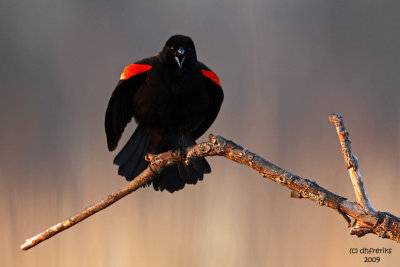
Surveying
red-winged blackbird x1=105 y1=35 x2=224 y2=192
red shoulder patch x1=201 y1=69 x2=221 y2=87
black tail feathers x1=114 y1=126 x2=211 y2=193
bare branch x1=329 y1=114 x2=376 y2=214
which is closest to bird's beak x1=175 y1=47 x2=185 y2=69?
red-winged blackbird x1=105 y1=35 x2=224 y2=192

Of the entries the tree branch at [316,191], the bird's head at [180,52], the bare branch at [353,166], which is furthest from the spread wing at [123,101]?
the bare branch at [353,166]

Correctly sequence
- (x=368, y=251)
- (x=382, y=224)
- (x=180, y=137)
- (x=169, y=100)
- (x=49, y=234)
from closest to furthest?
(x=382, y=224), (x=49, y=234), (x=368, y=251), (x=169, y=100), (x=180, y=137)

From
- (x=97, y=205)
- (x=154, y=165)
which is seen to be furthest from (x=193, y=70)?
(x=97, y=205)

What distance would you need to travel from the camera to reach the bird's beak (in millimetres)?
1598

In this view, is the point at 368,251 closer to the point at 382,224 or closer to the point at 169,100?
the point at 382,224

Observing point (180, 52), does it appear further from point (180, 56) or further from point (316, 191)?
point (316, 191)

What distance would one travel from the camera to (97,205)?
1321mm

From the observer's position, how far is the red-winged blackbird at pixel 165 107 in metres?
1.67

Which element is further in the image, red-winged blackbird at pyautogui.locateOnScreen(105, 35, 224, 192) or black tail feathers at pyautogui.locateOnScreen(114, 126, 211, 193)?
black tail feathers at pyautogui.locateOnScreen(114, 126, 211, 193)

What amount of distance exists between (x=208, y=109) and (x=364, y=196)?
0.87 metres

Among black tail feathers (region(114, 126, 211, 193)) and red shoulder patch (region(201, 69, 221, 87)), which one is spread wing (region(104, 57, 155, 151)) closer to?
black tail feathers (region(114, 126, 211, 193))

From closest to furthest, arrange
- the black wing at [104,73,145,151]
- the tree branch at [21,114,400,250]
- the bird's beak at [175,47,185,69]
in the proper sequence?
1. the tree branch at [21,114,400,250]
2. the bird's beak at [175,47,185,69]
3. the black wing at [104,73,145,151]

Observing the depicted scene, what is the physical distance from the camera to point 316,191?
1.17 metres

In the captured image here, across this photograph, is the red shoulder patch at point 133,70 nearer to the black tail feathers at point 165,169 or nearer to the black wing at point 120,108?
the black wing at point 120,108
